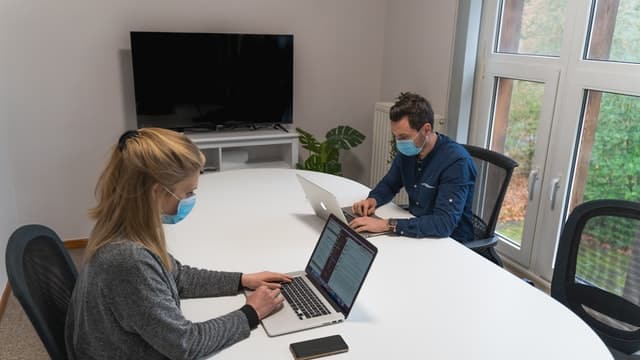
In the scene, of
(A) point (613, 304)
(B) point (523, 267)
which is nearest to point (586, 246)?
(A) point (613, 304)

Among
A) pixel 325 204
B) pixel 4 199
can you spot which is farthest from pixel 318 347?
pixel 4 199

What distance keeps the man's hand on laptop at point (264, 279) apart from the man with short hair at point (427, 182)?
0.50 metres

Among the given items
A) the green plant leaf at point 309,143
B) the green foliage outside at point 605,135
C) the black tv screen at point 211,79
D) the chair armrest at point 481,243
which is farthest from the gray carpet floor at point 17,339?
the green foliage outside at point 605,135

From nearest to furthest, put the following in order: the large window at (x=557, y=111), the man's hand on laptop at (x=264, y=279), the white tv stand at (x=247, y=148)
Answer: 1. the man's hand on laptop at (x=264, y=279)
2. the large window at (x=557, y=111)
3. the white tv stand at (x=247, y=148)

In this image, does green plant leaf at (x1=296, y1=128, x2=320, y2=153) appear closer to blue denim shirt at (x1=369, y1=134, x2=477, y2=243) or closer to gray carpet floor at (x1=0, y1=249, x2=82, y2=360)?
blue denim shirt at (x1=369, y1=134, x2=477, y2=243)

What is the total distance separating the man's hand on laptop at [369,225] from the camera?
1.91 meters

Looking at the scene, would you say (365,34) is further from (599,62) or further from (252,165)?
(599,62)

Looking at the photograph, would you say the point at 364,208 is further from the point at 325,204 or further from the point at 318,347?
the point at 318,347

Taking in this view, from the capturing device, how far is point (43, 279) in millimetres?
1263

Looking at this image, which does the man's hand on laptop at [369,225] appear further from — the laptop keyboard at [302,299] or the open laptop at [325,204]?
the laptop keyboard at [302,299]

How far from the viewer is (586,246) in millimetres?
1797

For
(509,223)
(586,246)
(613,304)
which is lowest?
(509,223)

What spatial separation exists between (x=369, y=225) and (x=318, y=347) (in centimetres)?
79

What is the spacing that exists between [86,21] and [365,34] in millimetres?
2037
